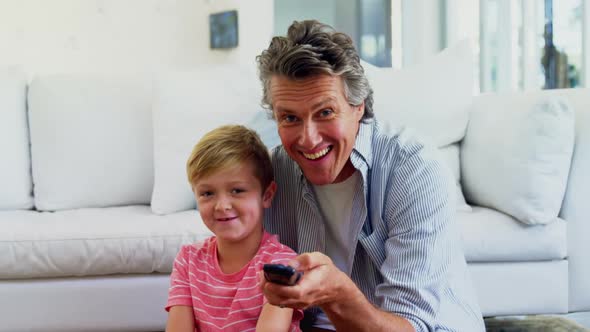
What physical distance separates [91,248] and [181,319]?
76 centimetres

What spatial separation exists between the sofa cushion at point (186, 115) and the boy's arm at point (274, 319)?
1160 mm

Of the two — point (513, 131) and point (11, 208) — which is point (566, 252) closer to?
point (513, 131)

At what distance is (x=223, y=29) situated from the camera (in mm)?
5078

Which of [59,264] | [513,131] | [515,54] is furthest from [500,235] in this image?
[515,54]

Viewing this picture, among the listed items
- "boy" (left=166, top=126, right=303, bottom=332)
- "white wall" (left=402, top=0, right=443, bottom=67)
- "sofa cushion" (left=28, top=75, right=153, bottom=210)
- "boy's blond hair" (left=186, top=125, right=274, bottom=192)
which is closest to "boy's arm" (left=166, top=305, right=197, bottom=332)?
"boy" (left=166, top=126, right=303, bottom=332)

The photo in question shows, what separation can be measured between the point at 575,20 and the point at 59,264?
260 centimetres

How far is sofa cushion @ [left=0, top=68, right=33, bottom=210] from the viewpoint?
110 inches

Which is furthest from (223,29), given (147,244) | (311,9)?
(147,244)

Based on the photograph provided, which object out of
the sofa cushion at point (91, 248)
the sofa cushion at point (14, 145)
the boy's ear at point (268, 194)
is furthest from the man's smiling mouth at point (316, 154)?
the sofa cushion at point (14, 145)

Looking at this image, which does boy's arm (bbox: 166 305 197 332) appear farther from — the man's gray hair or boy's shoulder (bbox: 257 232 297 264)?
the man's gray hair

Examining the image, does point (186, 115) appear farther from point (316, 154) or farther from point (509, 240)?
point (316, 154)

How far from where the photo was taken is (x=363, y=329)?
51.7 inches

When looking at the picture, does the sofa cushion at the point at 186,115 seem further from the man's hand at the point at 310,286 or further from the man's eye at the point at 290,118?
the man's hand at the point at 310,286

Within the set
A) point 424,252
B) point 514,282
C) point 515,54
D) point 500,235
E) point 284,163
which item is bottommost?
point 514,282
